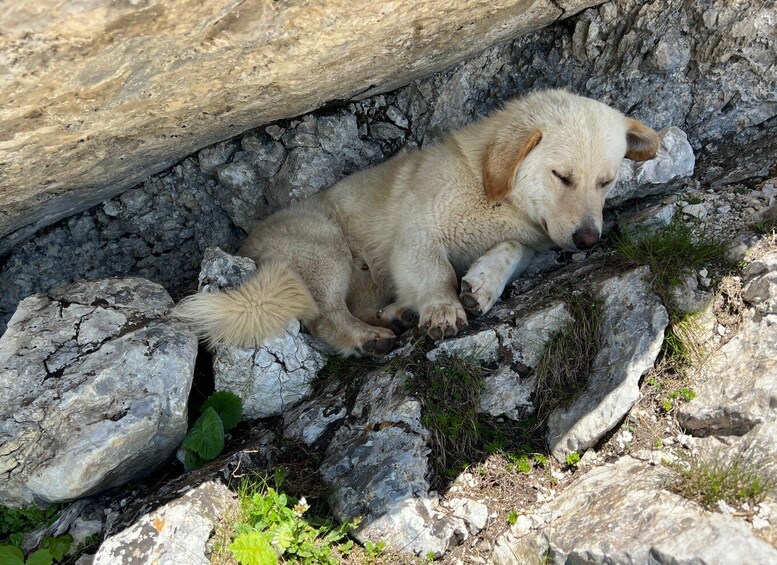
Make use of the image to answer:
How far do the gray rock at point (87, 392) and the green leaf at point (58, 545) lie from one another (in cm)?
22

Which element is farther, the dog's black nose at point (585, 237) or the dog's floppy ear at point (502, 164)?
the dog's floppy ear at point (502, 164)

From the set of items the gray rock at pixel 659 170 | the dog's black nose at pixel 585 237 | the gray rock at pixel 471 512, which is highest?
the gray rock at pixel 659 170

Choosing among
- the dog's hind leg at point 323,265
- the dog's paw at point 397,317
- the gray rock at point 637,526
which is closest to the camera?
the gray rock at point 637,526

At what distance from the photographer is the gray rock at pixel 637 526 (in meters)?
2.47

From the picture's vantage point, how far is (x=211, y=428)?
3.86 metres

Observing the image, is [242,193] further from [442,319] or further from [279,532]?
[279,532]

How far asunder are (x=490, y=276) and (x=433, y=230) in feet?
2.18

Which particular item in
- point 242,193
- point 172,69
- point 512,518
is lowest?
point 512,518

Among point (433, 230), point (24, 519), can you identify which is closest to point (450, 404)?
point (433, 230)

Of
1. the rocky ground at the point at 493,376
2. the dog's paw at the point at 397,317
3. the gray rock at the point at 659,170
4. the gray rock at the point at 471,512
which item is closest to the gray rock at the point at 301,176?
the rocky ground at the point at 493,376

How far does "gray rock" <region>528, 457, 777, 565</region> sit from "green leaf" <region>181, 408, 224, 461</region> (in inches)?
79.9

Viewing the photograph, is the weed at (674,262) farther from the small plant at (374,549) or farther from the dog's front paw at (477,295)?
the small plant at (374,549)

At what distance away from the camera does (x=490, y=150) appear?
4.35 m

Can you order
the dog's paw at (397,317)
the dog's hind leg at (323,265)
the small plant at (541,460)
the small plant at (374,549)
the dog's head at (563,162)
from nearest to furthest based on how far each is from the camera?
the small plant at (374,549) < the small plant at (541,460) < the dog's head at (563,162) < the dog's hind leg at (323,265) < the dog's paw at (397,317)
